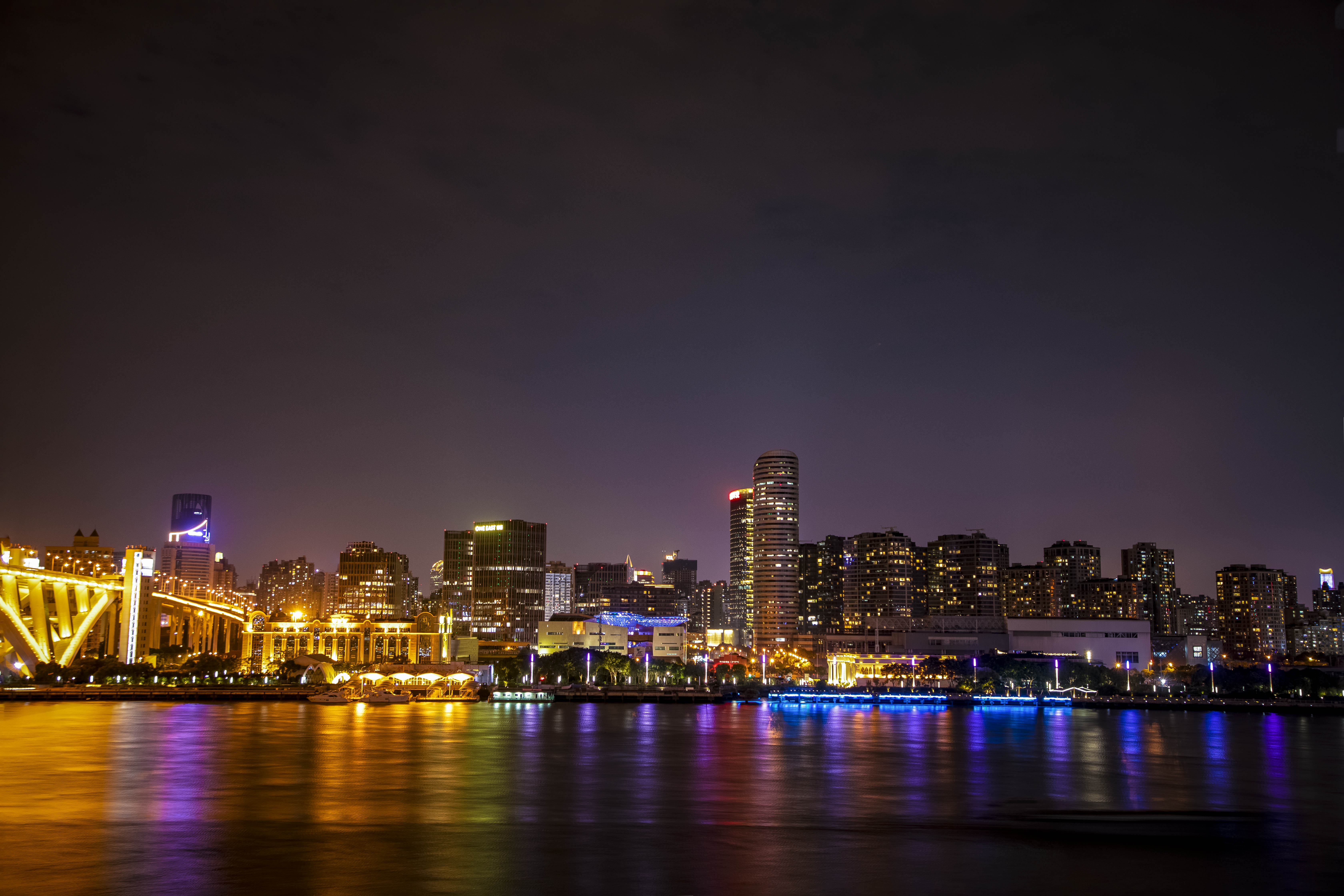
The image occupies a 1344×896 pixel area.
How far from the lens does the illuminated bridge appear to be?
11956cm

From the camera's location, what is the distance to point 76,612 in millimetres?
145250

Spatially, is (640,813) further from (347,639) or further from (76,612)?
(347,639)

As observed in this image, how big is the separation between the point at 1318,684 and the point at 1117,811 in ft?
475

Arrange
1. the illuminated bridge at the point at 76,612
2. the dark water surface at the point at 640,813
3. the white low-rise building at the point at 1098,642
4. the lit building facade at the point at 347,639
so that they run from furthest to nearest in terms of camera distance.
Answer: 1. the white low-rise building at the point at 1098,642
2. the lit building facade at the point at 347,639
3. the illuminated bridge at the point at 76,612
4. the dark water surface at the point at 640,813

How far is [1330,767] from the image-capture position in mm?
61406

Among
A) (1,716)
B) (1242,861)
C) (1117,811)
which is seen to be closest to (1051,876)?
(1242,861)

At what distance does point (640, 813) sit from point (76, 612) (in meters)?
135

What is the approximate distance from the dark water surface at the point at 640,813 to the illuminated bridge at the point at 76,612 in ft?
165

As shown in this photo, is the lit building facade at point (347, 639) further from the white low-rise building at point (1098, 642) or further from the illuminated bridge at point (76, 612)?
the white low-rise building at point (1098, 642)

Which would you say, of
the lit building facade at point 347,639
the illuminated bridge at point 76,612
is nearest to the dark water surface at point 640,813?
the illuminated bridge at point 76,612

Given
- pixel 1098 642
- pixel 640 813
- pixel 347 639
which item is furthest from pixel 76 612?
pixel 1098 642

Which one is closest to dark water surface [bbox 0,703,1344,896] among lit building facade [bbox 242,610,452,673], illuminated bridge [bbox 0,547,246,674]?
illuminated bridge [bbox 0,547,246,674]

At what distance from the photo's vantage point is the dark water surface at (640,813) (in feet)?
87.8

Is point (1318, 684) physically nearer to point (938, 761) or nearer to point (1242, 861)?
point (938, 761)
